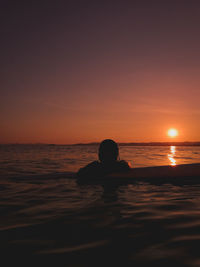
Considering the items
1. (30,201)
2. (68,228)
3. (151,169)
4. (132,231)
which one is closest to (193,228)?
(132,231)

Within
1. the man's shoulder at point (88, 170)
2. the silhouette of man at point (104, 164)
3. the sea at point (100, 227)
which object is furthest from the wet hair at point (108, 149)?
the sea at point (100, 227)

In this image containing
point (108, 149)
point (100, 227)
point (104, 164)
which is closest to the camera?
point (100, 227)

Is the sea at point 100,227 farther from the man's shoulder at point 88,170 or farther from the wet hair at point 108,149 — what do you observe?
the wet hair at point 108,149

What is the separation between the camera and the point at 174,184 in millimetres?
6535

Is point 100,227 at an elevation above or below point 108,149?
below

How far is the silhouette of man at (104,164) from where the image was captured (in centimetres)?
653

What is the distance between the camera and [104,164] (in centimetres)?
688

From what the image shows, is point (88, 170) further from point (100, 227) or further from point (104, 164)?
point (100, 227)

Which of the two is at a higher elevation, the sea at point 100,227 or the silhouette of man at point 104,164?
the silhouette of man at point 104,164

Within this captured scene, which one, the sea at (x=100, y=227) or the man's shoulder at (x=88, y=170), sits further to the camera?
the man's shoulder at (x=88, y=170)

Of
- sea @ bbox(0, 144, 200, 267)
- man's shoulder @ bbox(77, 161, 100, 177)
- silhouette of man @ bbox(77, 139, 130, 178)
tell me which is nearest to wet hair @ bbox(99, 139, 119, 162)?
silhouette of man @ bbox(77, 139, 130, 178)

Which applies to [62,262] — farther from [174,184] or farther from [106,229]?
[174,184]

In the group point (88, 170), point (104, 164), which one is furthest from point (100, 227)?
point (104, 164)

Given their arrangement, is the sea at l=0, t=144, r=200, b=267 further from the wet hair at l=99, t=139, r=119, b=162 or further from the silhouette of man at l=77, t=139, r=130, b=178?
the wet hair at l=99, t=139, r=119, b=162
